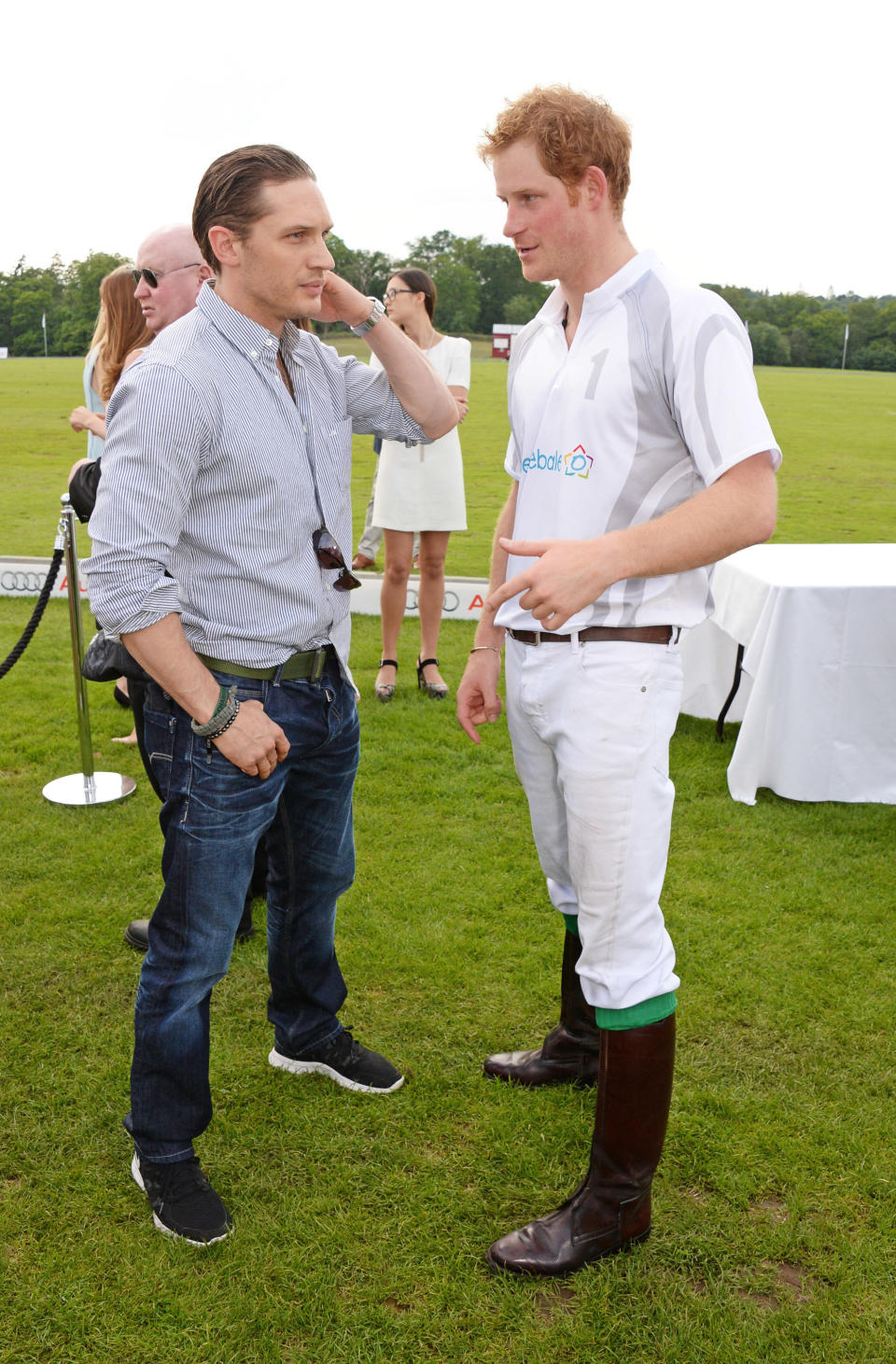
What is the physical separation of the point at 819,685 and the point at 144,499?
359 centimetres

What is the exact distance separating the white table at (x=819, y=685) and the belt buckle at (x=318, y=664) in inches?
113

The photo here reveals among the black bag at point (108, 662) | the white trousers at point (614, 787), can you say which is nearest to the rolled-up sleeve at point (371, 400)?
the white trousers at point (614, 787)

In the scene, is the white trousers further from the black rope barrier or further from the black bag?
the black rope barrier

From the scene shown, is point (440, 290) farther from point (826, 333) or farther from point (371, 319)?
point (371, 319)

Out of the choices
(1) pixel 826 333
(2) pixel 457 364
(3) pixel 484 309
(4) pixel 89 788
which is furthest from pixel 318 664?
(1) pixel 826 333

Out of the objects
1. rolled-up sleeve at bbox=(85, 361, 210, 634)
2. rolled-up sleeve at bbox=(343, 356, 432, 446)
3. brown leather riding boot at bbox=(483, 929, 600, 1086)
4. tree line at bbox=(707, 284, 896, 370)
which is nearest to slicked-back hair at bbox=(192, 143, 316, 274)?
rolled-up sleeve at bbox=(85, 361, 210, 634)

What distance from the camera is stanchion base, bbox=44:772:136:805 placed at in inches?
195

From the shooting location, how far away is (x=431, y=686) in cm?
656

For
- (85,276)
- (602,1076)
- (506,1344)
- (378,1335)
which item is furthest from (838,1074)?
(85,276)

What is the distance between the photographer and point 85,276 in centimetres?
9150

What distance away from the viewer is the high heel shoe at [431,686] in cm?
656

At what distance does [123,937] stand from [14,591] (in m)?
5.55

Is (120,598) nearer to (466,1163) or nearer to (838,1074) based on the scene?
(466,1163)

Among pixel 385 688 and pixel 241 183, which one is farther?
pixel 385 688
